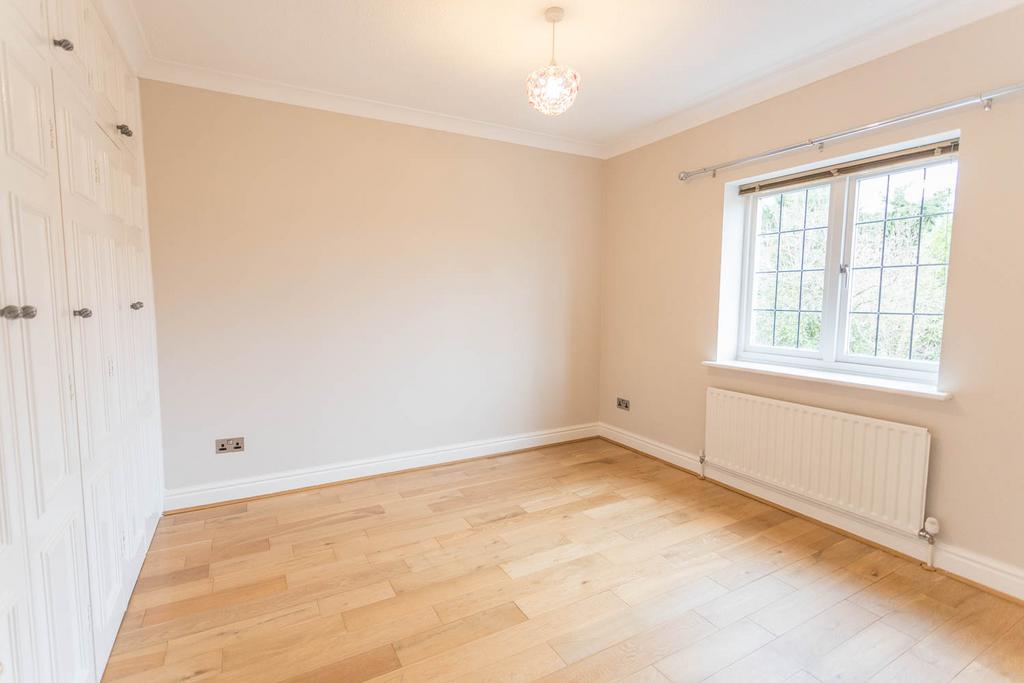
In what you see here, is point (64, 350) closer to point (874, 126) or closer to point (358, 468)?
point (358, 468)

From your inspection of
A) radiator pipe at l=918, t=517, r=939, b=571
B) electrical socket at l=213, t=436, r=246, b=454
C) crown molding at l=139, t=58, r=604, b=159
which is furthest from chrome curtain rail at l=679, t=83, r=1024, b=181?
electrical socket at l=213, t=436, r=246, b=454

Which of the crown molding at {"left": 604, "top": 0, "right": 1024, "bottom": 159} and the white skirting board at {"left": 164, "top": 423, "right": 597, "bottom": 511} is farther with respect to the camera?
the white skirting board at {"left": 164, "top": 423, "right": 597, "bottom": 511}

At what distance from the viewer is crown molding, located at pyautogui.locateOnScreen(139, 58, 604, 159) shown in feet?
8.68

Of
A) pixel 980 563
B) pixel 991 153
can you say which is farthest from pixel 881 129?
pixel 980 563

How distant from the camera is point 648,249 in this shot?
376 centimetres

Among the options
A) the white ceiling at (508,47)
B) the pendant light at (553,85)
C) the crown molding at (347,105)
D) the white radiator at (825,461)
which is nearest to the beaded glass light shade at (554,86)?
the pendant light at (553,85)

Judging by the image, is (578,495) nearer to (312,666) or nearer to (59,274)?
(312,666)

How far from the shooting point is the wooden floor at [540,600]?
1656 millimetres

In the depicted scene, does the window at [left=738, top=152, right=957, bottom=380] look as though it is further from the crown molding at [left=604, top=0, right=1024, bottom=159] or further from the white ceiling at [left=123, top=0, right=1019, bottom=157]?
the white ceiling at [left=123, top=0, right=1019, bottom=157]

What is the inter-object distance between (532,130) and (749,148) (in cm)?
158

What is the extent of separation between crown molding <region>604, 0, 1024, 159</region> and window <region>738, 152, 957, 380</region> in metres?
0.53

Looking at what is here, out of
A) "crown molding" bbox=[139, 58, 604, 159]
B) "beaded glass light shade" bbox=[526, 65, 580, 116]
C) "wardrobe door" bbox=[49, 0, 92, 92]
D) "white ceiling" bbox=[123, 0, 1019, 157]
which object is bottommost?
"wardrobe door" bbox=[49, 0, 92, 92]

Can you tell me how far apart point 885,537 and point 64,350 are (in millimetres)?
3513

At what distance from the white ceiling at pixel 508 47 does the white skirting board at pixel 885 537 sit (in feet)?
7.80
